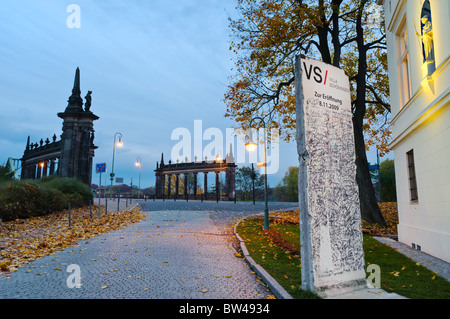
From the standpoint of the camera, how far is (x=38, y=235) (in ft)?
36.8

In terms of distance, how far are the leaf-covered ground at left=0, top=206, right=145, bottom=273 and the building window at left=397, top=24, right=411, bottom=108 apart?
1214 cm

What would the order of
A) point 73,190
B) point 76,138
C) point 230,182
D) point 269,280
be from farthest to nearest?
point 230,182, point 76,138, point 73,190, point 269,280

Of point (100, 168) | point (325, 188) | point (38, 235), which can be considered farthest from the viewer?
point (100, 168)

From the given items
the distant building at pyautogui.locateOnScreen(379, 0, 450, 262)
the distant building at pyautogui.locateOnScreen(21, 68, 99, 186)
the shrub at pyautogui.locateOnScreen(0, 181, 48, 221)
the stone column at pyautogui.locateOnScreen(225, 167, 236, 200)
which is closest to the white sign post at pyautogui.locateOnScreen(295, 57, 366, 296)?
the distant building at pyautogui.locateOnScreen(379, 0, 450, 262)

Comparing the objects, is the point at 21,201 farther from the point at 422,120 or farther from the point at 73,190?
the point at 422,120

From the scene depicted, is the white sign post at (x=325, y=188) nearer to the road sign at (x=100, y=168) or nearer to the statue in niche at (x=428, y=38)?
the statue in niche at (x=428, y=38)

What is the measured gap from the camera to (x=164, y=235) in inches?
452

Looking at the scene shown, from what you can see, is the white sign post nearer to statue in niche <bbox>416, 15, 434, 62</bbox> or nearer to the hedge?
statue in niche <bbox>416, 15, 434, 62</bbox>

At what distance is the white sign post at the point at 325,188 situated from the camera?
5078mm

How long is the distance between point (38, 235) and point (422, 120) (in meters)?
12.9

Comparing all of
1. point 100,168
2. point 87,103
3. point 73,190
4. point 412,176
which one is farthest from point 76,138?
point 412,176

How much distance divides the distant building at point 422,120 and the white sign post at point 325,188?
10.7 ft
